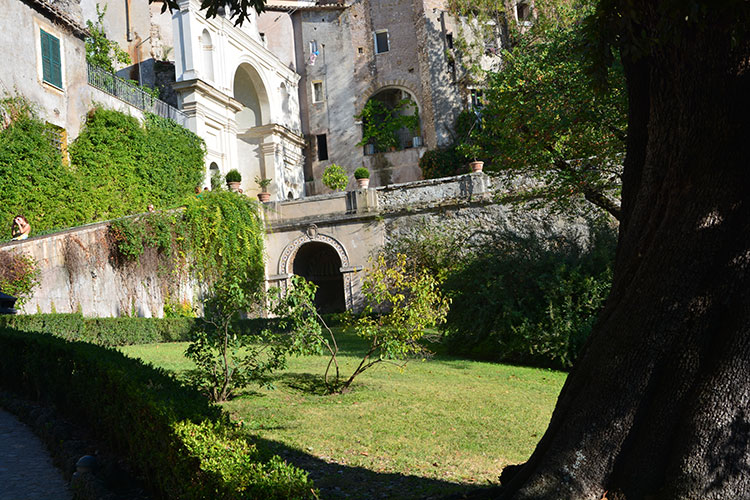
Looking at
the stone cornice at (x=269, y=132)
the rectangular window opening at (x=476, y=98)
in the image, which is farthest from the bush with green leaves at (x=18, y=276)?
the rectangular window opening at (x=476, y=98)

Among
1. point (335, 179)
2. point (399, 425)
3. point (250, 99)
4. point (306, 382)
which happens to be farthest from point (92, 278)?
point (250, 99)

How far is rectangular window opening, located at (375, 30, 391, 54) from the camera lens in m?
35.7

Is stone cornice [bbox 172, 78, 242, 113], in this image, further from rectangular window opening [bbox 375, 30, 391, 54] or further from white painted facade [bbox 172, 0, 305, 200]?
rectangular window opening [bbox 375, 30, 391, 54]

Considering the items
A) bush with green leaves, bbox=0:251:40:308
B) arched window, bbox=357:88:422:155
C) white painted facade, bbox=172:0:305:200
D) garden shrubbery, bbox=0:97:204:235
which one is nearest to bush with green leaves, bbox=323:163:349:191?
white painted facade, bbox=172:0:305:200

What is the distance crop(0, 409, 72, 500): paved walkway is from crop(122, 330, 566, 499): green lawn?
1.96 metres

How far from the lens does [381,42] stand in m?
35.9

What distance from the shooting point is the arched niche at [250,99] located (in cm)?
3306

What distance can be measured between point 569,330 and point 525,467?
1003 centimetres

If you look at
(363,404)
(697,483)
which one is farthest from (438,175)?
(697,483)

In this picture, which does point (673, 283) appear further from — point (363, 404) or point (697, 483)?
point (363, 404)

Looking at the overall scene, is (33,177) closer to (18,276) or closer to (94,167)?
(94,167)

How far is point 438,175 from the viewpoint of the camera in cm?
3259

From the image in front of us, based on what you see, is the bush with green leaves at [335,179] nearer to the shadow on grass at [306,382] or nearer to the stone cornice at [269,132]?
the stone cornice at [269,132]

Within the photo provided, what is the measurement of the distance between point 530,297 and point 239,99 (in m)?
24.3
